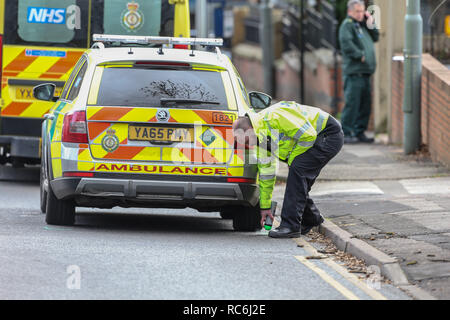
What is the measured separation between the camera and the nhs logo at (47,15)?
1518cm

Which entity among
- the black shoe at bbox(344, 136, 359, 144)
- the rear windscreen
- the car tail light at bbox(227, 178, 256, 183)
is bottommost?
the black shoe at bbox(344, 136, 359, 144)

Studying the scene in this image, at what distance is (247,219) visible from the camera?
1118cm

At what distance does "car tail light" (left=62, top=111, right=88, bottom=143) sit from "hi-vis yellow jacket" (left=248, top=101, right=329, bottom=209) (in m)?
1.46

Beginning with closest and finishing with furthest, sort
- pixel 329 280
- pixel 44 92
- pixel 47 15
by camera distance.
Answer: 1. pixel 329 280
2. pixel 44 92
3. pixel 47 15

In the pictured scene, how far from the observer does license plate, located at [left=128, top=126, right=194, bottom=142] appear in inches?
409

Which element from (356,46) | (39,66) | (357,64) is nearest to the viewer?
(39,66)

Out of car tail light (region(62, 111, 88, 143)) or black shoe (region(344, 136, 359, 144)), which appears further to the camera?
black shoe (region(344, 136, 359, 144))

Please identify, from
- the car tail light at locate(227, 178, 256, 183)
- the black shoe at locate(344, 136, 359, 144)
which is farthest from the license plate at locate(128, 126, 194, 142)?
the black shoe at locate(344, 136, 359, 144)

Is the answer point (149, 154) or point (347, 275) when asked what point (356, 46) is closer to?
point (149, 154)

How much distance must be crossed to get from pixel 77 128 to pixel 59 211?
40.1 inches

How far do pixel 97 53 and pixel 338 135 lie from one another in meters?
2.40

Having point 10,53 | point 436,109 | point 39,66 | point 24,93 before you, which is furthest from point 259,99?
point 436,109

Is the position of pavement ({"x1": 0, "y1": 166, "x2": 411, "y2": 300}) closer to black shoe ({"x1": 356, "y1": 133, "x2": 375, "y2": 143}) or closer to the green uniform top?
the green uniform top

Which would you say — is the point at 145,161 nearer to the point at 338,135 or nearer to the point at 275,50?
the point at 338,135
